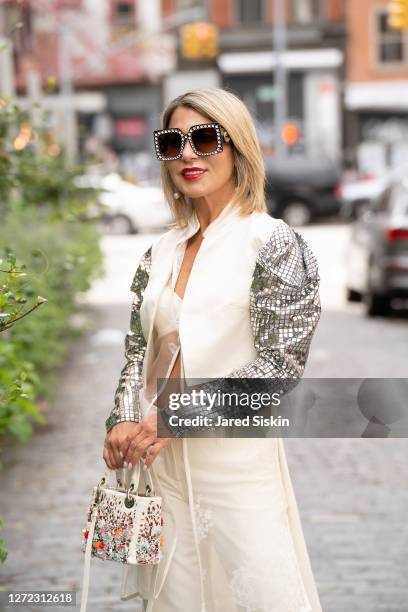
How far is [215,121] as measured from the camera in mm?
3094

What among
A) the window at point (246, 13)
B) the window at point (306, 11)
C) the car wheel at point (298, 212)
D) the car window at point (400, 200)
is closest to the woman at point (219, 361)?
the car window at point (400, 200)

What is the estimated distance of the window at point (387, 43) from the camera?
1753 inches

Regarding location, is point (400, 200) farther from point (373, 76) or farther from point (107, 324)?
point (373, 76)

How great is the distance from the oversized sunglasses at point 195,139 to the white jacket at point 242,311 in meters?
0.17

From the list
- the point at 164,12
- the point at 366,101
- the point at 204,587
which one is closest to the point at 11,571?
the point at 204,587

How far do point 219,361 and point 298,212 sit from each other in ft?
99.0

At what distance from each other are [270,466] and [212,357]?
1.11 feet

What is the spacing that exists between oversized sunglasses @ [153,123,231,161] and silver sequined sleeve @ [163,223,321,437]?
29 cm

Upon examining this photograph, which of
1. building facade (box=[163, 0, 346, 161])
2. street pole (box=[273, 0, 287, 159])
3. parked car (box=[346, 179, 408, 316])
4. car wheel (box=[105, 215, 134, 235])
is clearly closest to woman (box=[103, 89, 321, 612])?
parked car (box=[346, 179, 408, 316])

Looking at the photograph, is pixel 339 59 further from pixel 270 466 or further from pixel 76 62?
pixel 270 466

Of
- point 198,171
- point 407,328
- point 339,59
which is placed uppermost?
point 339,59

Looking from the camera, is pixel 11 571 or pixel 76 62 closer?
pixel 11 571

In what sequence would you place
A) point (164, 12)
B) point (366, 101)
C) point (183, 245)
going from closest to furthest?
point (183, 245) → point (366, 101) → point (164, 12)

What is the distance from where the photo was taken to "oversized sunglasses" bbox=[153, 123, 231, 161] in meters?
3.10
